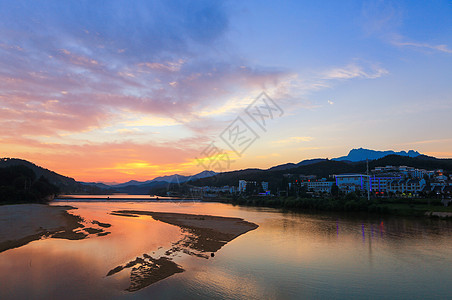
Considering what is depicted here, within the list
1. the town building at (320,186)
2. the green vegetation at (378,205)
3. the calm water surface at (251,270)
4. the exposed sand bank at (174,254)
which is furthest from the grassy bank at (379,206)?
the town building at (320,186)

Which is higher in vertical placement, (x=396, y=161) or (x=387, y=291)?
(x=396, y=161)

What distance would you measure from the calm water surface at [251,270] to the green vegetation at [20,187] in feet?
174

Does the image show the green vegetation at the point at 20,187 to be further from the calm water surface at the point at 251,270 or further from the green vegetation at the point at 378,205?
the green vegetation at the point at 378,205

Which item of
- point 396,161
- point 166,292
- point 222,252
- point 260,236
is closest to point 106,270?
point 166,292

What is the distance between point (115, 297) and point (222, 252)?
944cm

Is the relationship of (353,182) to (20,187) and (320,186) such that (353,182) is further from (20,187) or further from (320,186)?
(20,187)

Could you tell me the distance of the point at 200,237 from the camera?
2438cm

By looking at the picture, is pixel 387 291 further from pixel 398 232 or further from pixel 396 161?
pixel 396 161

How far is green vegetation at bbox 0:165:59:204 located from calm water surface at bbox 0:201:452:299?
52968 millimetres

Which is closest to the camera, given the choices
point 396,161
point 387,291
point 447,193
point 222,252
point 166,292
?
point 166,292

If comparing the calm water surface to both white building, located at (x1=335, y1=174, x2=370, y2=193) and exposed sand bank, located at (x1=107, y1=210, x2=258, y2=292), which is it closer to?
exposed sand bank, located at (x1=107, y1=210, x2=258, y2=292)

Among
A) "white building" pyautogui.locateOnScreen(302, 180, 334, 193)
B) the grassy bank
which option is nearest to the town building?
"white building" pyautogui.locateOnScreen(302, 180, 334, 193)

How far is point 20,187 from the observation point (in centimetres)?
7094

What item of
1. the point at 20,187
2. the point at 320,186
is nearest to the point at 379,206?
the point at 320,186
